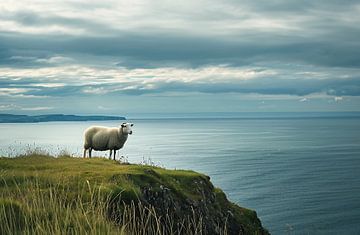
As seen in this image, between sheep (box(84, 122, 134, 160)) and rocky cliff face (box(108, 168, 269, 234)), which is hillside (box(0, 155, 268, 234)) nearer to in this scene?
rocky cliff face (box(108, 168, 269, 234))

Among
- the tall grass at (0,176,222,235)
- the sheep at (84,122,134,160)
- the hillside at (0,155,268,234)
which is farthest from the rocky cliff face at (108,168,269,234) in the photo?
the sheep at (84,122,134,160)

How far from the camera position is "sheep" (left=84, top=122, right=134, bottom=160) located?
29.0 m

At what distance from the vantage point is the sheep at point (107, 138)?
1142 inches

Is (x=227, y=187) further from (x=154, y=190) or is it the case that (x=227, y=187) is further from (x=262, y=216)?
(x=154, y=190)

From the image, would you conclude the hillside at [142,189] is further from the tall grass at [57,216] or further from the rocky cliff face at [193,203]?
the tall grass at [57,216]

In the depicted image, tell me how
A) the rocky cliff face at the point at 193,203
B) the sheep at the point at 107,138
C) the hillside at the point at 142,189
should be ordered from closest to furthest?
the hillside at the point at 142,189 < the rocky cliff face at the point at 193,203 < the sheep at the point at 107,138

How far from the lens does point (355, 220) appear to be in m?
51.7

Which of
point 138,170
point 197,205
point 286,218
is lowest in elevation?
point 286,218

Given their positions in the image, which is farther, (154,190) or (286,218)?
(286,218)

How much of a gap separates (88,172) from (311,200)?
1963 inches

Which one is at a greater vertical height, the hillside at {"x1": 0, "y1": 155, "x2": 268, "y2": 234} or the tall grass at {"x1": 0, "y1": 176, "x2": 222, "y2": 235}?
the tall grass at {"x1": 0, "y1": 176, "x2": 222, "y2": 235}

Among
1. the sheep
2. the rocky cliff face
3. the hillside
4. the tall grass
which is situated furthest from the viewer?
the sheep

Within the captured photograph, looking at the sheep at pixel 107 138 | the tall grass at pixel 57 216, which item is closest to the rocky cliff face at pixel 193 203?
the tall grass at pixel 57 216

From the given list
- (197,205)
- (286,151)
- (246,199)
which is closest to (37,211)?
(197,205)
